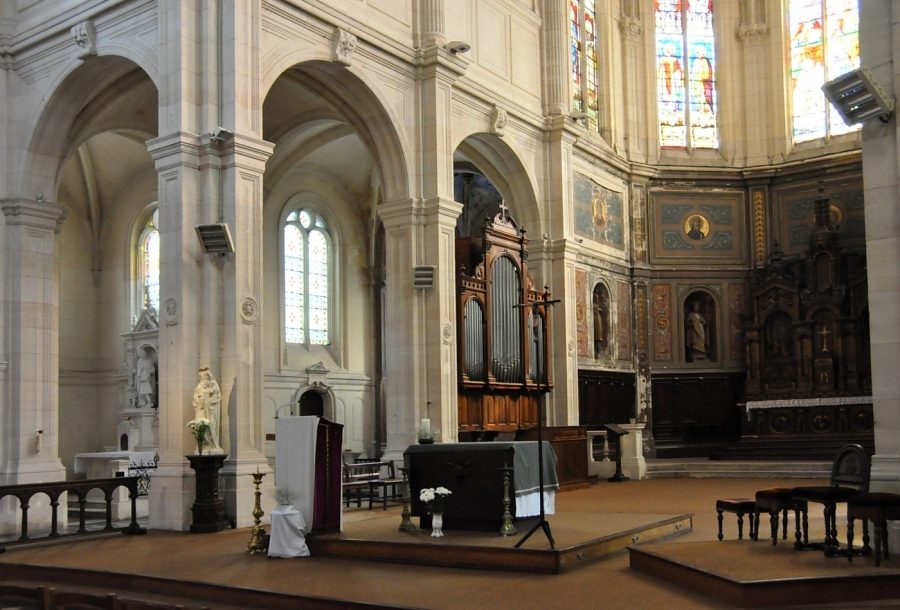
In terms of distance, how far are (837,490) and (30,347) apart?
12.6m

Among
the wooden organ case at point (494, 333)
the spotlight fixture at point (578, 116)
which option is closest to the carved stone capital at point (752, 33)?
the spotlight fixture at point (578, 116)

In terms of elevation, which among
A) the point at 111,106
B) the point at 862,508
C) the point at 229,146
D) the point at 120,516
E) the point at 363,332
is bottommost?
the point at 120,516

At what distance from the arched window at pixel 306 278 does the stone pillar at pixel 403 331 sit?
6509 mm

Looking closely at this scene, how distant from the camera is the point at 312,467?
34.9 feet

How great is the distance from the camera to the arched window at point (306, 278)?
941 inches

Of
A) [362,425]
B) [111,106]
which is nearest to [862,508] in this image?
[111,106]

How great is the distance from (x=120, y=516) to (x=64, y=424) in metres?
7.72

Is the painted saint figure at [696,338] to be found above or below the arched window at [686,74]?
below

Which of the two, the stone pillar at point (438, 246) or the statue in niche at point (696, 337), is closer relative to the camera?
the stone pillar at point (438, 246)

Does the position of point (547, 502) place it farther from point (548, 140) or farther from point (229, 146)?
point (548, 140)

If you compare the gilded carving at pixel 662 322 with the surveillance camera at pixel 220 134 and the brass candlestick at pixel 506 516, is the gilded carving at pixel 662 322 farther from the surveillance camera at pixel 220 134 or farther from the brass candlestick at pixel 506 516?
the brass candlestick at pixel 506 516

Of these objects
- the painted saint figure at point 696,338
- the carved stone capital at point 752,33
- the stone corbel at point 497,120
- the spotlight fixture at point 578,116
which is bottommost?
the painted saint figure at point 696,338

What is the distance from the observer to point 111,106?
58.2ft

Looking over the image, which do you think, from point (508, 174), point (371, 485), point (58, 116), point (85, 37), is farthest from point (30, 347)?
point (508, 174)
